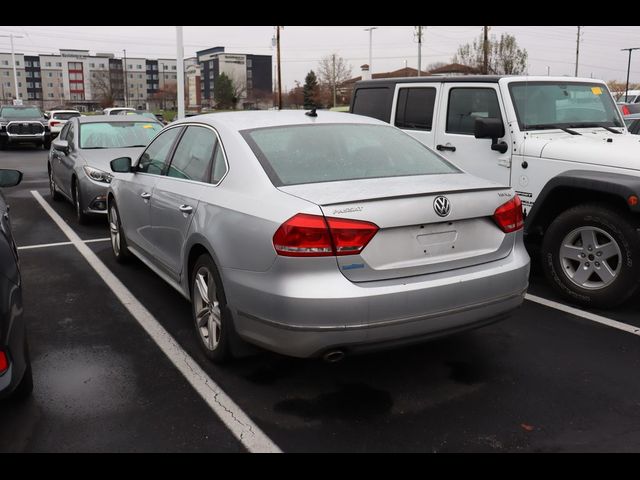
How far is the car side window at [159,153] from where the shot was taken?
5.07 metres

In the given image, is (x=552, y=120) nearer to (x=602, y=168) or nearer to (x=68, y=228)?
(x=602, y=168)

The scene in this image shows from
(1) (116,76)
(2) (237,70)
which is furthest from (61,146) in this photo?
(2) (237,70)

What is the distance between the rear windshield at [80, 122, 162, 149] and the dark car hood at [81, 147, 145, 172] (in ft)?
0.92

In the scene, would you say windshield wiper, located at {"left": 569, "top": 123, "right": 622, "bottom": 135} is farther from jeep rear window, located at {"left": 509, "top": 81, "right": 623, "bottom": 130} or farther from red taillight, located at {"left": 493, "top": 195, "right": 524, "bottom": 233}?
red taillight, located at {"left": 493, "top": 195, "right": 524, "bottom": 233}

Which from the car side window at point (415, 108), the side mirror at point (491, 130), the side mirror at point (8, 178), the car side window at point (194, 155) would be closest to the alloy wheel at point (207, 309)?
the car side window at point (194, 155)

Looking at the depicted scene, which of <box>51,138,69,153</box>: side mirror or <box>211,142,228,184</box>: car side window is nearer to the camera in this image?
<box>211,142,228,184</box>: car side window

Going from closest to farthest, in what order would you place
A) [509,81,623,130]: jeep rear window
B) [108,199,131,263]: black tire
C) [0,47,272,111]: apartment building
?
[509,81,623,130]: jeep rear window < [108,199,131,263]: black tire < [0,47,272,111]: apartment building

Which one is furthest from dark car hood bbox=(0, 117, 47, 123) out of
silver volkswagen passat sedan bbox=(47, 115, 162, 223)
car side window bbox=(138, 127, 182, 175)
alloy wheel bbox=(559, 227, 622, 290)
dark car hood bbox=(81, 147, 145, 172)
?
alloy wheel bbox=(559, 227, 622, 290)

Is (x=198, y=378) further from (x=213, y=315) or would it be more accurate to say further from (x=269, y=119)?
(x=269, y=119)

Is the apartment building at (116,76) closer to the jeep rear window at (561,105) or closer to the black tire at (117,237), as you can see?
the black tire at (117,237)

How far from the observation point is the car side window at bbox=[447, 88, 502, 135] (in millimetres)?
6055

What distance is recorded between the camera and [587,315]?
5004mm

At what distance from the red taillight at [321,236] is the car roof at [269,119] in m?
1.23
